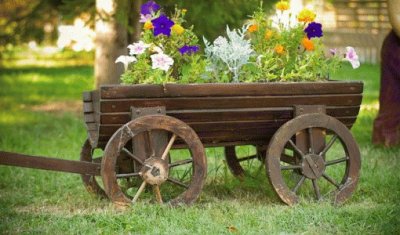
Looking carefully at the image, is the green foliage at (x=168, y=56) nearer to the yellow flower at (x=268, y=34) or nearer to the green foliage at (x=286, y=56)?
the green foliage at (x=286, y=56)

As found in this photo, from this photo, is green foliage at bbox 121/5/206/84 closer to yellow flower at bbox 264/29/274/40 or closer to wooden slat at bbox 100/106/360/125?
wooden slat at bbox 100/106/360/125

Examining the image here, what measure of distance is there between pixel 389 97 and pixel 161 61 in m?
3.05

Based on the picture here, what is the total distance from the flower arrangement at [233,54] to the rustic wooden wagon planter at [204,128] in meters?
0.15

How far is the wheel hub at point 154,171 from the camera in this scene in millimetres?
4621

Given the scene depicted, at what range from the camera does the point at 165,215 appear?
179 inches

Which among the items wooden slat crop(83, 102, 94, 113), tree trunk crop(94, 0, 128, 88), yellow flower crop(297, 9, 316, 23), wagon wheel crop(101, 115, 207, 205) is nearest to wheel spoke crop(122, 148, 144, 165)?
wagon wheel crop(101, 115, 207, 205)

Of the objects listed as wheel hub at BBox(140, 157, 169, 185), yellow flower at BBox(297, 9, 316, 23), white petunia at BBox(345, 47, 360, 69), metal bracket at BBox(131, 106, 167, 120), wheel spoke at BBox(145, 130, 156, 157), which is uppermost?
yellow flower at BBox(297, 9, 316, 23)

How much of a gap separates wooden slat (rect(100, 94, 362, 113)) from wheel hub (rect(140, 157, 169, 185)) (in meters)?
0.32

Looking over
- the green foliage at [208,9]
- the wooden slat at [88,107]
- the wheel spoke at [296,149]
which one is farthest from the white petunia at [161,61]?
the green foliage at [208,9]

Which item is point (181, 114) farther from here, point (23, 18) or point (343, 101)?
point (23, 18)

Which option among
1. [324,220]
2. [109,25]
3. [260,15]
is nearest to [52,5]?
[109,25]

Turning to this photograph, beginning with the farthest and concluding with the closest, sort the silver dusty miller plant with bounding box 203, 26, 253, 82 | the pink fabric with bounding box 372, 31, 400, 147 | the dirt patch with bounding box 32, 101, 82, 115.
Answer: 1. the dirt patch with bounding box 32, 101, 82, 115
2. the pink fabric with bounding box 372, 31, 400, 147
3. the silver dusty miller plant with bounding box 203, 26, 253, 82

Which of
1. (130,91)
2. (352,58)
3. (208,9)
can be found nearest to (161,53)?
(130,91)

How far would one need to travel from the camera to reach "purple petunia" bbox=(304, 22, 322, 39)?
496 centimetres
